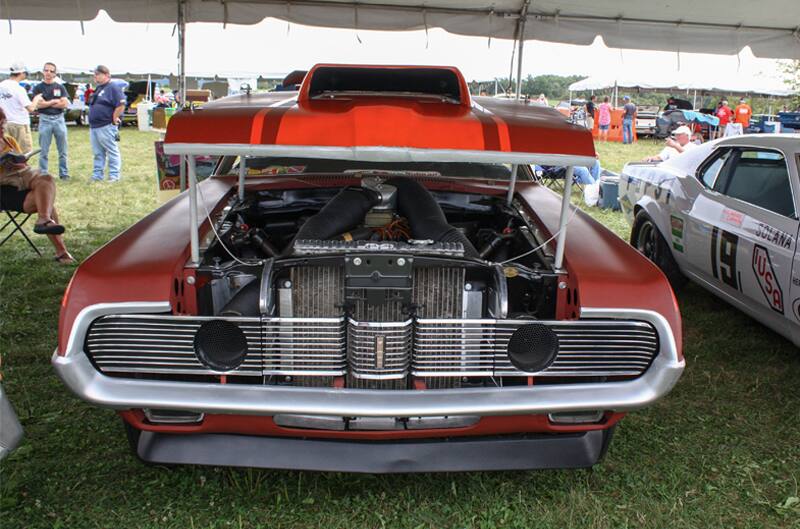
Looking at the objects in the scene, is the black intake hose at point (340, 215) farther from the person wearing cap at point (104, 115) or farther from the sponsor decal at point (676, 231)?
the person wearing cap at point (104, 115)

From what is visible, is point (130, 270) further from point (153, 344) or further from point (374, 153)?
point (374, 153)

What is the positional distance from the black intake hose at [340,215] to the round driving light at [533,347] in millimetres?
906

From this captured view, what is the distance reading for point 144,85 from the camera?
24859 millimetres

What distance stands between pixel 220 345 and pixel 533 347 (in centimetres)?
109

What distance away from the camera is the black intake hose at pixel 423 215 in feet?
9.09

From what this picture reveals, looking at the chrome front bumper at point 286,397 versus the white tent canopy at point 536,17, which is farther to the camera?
the white tent canopy at point 536,17

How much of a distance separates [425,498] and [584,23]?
5009 millimetres

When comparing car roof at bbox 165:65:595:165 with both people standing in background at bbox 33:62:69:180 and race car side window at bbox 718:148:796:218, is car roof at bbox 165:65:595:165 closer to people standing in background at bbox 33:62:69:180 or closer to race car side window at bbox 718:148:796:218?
race car side window at bbox 718:148:796:218

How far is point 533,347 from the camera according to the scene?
7.71 ft

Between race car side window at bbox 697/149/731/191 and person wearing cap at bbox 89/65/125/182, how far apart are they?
8.19m

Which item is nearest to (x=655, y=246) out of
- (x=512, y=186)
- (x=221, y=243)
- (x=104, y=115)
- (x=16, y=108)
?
(x=512, y=186)

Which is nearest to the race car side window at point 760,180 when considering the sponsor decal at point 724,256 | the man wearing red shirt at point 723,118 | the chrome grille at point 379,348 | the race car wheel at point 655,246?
the sponsor decal at point 724,256

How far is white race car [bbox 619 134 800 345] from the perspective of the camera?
3670mm

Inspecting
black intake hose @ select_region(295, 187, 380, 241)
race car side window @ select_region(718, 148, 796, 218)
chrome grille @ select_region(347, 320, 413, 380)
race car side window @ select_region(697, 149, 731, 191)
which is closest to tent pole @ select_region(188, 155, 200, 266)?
black intake hose @ select_region(295, 187, 380, 241)
